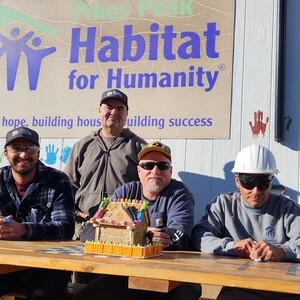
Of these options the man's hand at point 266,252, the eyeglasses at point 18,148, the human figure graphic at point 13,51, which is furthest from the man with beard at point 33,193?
the human figure graphic at point 13,51

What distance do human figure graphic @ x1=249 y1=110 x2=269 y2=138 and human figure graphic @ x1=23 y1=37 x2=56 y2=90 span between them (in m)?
2.15

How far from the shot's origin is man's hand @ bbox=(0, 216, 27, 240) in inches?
122

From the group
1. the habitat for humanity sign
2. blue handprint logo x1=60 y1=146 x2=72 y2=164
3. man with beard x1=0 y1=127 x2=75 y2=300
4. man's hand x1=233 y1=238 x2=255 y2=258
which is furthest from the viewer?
blue handprint logo x1=60 y1=146 x2=72 y2=164

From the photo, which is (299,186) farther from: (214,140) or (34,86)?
(34,86)

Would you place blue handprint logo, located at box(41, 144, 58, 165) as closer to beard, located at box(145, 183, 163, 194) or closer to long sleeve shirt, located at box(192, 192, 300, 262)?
beard, located at box(145, 183, 163, 194)

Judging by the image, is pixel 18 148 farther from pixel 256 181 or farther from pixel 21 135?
pixel 256 181

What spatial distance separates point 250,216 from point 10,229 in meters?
1.49

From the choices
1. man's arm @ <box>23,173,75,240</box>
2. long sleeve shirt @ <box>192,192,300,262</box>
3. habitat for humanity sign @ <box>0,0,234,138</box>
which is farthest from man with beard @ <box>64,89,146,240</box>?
long sleeve shirt @ <box>192,192,300,262</box>

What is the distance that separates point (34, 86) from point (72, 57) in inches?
19.7

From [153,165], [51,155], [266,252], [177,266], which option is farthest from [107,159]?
[177,266]

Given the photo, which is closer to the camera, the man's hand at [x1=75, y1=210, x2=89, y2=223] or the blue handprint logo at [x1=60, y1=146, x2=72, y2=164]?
the man's hand at [x1=75, y1=210, x2=89, y2=223]

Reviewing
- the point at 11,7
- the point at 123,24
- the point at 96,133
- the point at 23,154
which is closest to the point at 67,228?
the point at 23,154

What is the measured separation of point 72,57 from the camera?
5023 mm

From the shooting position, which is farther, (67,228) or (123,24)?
(123,24)
